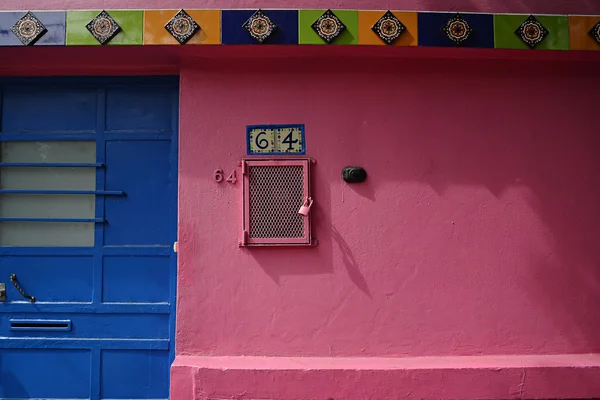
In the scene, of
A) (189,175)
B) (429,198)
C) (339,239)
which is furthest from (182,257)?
(429,198)

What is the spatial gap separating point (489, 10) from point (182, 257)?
107 inches

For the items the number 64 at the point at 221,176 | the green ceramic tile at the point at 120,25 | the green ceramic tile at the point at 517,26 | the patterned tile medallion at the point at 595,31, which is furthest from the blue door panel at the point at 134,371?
the patterned tile medallion at the point at 595,31

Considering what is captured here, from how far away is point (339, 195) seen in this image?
3152 millimetres

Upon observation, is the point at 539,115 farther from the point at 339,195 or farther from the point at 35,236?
the point at 35,236

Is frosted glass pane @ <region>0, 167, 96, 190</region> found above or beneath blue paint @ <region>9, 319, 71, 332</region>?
above

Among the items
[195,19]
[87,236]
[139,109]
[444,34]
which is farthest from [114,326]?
[444,34]

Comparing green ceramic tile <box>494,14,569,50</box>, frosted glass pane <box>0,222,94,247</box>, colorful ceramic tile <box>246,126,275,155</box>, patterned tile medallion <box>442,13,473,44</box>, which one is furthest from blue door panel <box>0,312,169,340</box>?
green ceramic tile <box>494,14,569,50</box>

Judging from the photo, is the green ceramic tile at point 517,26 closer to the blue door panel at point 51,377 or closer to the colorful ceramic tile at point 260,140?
the colorful ceramic tile at point 260,140

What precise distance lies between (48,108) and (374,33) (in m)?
2.48

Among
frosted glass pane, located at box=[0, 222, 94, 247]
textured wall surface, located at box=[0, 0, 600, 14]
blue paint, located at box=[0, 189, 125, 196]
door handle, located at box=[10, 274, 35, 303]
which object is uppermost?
textured wall surface, located at box=[0, 0, 600, 14]

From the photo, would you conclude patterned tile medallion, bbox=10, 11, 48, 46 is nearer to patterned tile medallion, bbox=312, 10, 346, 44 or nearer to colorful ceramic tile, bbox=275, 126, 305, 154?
colorful ceramic tile, bbox=275, 126, 305, 154

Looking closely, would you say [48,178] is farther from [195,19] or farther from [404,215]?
[404,215]

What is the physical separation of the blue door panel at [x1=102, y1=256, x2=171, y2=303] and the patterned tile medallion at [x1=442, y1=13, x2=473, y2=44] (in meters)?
2.51

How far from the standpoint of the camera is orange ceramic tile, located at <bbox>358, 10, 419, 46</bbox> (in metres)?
2.95
